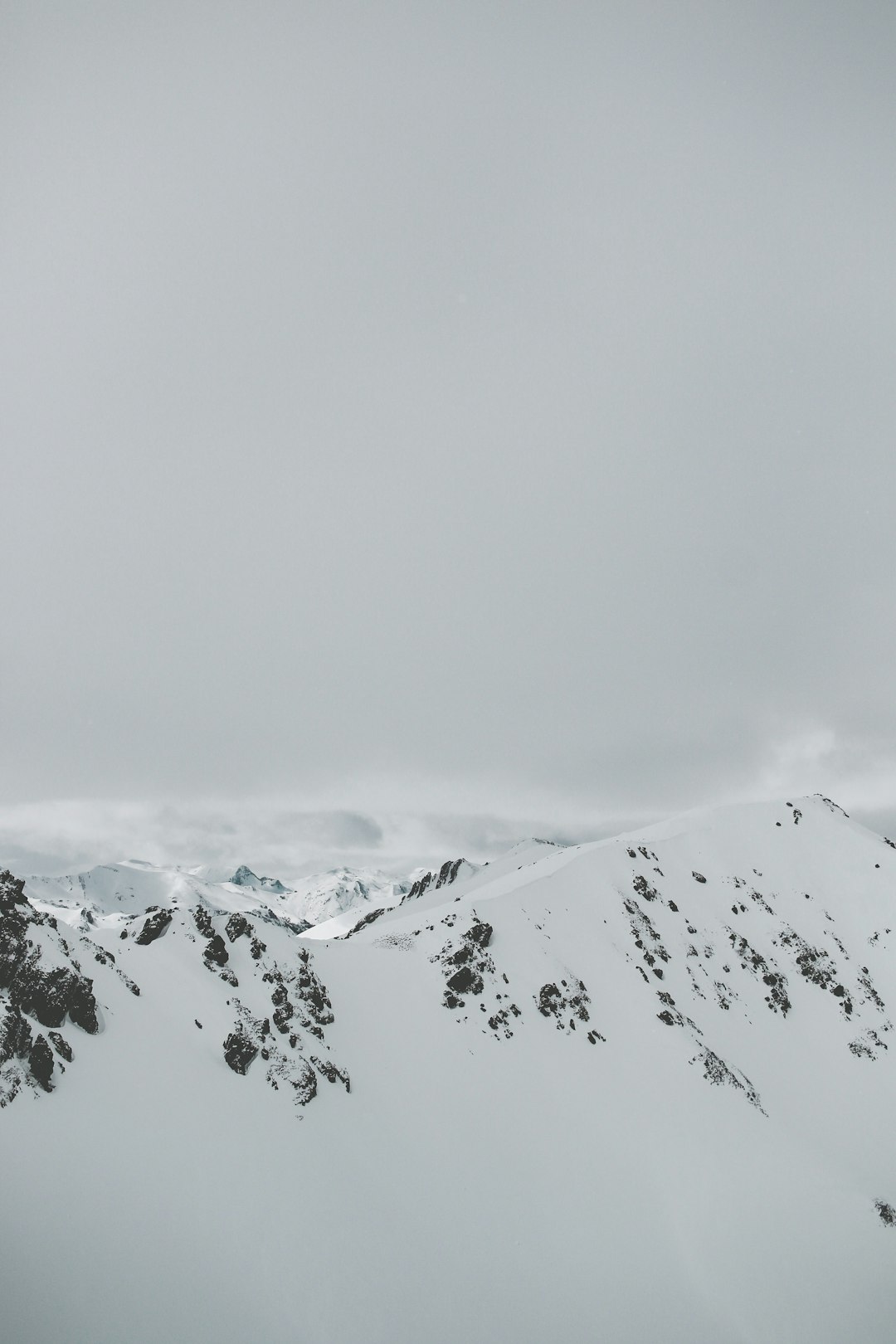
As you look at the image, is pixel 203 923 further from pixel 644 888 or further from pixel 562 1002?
pixel 644 888

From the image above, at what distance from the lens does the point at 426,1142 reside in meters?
30.2

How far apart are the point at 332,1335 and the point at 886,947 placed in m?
78.4

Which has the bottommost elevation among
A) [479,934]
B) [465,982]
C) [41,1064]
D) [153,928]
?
[465,982]

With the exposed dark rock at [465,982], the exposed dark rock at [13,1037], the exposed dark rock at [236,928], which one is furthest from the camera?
the exposed dark rock at [465,982]

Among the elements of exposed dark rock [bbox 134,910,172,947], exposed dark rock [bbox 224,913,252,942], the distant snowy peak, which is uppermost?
the distant snowy peak

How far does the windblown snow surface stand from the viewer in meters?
19.5

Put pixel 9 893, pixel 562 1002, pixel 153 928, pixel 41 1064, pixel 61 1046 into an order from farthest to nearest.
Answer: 1. pixel 562 1002
2. pixel 153 928
3. pixel 9 893
4. pixel 61 1046
5. pixel 41 1064

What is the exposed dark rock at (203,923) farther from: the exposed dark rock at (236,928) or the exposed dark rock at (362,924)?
the exposed dark rock at (362,924)

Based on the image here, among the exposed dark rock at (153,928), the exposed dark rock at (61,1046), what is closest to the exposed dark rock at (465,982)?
the exposed dark rock at (153,928)

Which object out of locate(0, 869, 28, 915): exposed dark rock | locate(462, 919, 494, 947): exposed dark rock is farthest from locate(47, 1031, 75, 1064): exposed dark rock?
locate(462, 919, 494, 947): exposed dark rock

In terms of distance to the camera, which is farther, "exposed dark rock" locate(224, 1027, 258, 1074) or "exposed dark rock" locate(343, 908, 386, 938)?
"exposed dark rock" locate(343, 908, 386, 938)

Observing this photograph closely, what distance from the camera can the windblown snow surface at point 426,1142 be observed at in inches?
766

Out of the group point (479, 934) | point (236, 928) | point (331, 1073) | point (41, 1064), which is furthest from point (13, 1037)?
point (479, 934)

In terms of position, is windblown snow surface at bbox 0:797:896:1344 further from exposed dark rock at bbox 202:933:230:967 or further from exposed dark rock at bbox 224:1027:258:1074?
exposed dark rock at bbox 202:933:230:967
